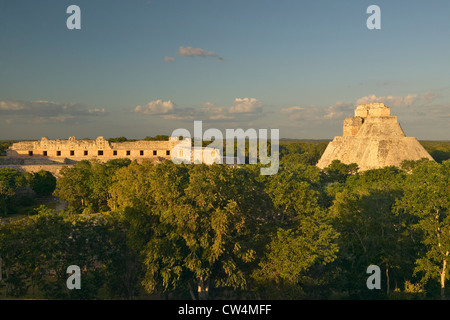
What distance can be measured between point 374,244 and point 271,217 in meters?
5.33

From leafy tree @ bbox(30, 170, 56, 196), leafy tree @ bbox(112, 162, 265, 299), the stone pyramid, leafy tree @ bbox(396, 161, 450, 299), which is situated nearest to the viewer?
leafy tree @ bbox(112, 162, 265, 299)

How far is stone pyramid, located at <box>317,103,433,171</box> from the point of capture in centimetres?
4941

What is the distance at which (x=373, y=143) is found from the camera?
2045 inches

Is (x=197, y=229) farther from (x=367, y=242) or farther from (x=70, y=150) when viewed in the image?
(x=70, y=150)

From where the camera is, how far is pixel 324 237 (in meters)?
14.3

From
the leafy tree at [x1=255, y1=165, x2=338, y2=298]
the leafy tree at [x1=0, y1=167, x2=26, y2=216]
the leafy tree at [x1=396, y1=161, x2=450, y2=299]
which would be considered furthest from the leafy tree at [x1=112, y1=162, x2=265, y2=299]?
the leafy tree at [x1=0, y1=167, x2=26, y2=216]

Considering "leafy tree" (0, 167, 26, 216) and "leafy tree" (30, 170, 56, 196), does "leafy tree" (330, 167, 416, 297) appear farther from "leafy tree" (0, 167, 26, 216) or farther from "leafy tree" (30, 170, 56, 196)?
"leafy tree" (30, 170, 56, 196)

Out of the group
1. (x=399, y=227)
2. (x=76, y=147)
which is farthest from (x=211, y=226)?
(x=76, y=147)

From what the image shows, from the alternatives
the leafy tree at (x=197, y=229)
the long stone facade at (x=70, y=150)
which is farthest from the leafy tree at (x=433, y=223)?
the long stone facade at (x=70, y=150)

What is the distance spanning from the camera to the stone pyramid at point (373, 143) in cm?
4941
